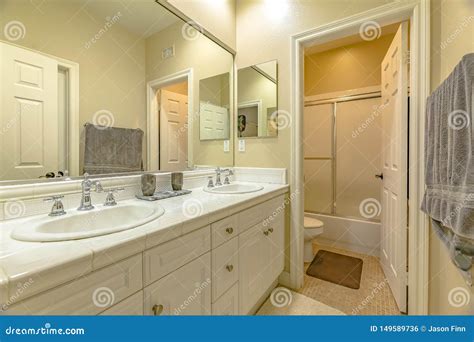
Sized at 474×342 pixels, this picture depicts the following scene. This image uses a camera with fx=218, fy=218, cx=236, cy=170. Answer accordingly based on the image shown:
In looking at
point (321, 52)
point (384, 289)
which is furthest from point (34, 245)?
point (321, 52)

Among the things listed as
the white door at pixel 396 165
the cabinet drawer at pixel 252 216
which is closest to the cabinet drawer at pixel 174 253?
the cabinet drawer at pixel 252 216

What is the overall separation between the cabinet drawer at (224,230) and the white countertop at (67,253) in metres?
0.11

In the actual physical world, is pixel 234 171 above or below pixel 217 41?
below

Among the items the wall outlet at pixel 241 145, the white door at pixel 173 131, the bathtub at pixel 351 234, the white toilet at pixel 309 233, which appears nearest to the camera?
the white door at pixel 173 131

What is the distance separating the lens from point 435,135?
982 millimetres

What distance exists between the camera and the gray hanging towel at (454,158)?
0.70m

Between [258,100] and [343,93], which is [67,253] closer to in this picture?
[258,100]

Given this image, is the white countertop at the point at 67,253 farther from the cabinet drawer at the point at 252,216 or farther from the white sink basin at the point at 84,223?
the cabinet drawer at the point at 252,216

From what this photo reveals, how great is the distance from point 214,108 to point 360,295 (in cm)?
190

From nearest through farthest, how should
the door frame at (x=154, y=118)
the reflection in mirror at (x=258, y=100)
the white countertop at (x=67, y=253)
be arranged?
1. the white countertop at (x=67, y=253)
2. the door frame at (x=154, y=118)
3. the reflection in mirror at (x=258, y=100)

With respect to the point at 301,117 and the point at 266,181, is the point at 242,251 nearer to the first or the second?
the point at 266,181

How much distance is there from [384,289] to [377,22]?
1945 millimetres

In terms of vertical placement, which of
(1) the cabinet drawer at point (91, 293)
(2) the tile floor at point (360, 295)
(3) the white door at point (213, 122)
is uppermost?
(3) the white door at point (213, 122)

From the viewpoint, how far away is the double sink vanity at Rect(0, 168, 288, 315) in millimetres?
485
